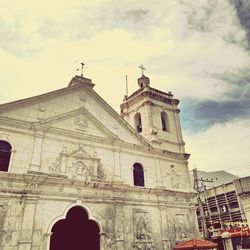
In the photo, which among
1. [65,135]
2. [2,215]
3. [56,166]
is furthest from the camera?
[65,135]

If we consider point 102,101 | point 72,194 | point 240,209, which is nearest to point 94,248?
point 72,194

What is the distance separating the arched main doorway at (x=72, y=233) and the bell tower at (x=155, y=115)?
7.33m

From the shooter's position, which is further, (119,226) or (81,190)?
(119,226)

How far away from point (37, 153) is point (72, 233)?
628 centimetres

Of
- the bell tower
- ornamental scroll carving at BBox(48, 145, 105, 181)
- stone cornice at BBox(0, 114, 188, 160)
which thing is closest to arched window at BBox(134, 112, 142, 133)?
the bell tower

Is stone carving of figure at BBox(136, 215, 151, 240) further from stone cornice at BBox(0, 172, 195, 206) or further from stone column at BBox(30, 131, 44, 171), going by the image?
stone column at BBox(30, 131, 44, 171)

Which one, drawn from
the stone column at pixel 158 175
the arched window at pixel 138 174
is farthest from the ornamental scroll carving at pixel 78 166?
the stone column at pixel 158 175

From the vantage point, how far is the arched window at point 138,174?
56.3 feet

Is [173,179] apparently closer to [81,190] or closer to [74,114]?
[81,190]

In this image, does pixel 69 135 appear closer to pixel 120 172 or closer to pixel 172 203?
pixel 120 172

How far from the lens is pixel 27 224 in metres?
12.0

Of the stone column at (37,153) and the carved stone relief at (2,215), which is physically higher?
the stone column at (37,153)

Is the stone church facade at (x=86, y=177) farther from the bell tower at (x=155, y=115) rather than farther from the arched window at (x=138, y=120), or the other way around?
the arched window at (x=138, y=120)

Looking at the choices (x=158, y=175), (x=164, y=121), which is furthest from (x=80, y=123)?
(x=164, y=121)
